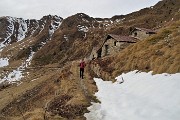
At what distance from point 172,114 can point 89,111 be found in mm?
7062

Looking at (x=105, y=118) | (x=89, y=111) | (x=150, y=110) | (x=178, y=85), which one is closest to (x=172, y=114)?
(x=150, y=110)

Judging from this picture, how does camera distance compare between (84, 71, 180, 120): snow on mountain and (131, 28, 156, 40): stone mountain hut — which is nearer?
(84, 71, 180, 120): snow on mountain

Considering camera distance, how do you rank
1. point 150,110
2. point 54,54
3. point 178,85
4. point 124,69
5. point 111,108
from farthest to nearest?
point 54,54 → point 124,69 → point 111,108 → point 178,85 → point 150,110

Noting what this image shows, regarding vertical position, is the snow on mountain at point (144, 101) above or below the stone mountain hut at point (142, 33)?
below

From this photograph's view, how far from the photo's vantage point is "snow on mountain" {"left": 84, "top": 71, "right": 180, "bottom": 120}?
16.4 m

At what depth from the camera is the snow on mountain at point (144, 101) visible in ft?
53.7

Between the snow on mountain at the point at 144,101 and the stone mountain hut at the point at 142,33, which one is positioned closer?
the snow on mountain at the point at 144,101

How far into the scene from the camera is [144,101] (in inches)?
757

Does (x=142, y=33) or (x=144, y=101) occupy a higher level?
(x=142, y=33)

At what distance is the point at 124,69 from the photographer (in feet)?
116

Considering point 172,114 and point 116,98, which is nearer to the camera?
point 172,114

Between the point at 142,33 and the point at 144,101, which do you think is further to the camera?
the point at 142,33

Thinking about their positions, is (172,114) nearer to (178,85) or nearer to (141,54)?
(178,85)

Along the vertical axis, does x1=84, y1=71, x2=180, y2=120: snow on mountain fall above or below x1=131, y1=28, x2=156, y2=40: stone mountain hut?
below
